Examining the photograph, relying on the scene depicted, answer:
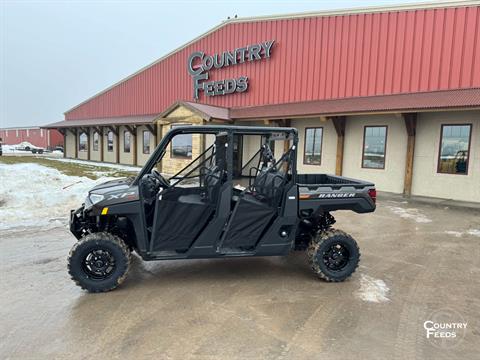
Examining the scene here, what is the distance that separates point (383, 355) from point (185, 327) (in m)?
1.81

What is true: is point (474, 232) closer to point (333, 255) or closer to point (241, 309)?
point (333, 255)

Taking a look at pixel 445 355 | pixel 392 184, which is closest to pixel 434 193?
pixel 392 184

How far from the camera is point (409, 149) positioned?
38.0ft

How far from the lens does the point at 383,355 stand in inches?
112

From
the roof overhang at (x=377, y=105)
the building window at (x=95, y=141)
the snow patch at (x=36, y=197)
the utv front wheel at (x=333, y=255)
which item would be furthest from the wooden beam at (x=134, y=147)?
the utv front wheel at (x=333, y=255)

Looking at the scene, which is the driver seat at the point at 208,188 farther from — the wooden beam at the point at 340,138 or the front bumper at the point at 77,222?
the wooden beam at the point at 340,138

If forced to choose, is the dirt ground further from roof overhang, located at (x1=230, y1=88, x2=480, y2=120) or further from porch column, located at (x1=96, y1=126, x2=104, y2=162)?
porch column, located at (x1=96, y1=126, x2=104, y2=162)

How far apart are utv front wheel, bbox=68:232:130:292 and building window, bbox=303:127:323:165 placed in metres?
11.5

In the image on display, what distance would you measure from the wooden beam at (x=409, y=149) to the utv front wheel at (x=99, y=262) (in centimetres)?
1054

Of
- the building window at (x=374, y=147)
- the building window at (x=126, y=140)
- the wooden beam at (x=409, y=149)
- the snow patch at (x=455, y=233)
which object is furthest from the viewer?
the building window at (x=126, y=140)

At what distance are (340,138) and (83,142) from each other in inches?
902

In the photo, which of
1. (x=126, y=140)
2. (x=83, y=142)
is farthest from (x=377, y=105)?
(x=83, y=142)

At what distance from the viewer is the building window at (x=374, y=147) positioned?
12422 millimetres

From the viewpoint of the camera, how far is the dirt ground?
292 cm
